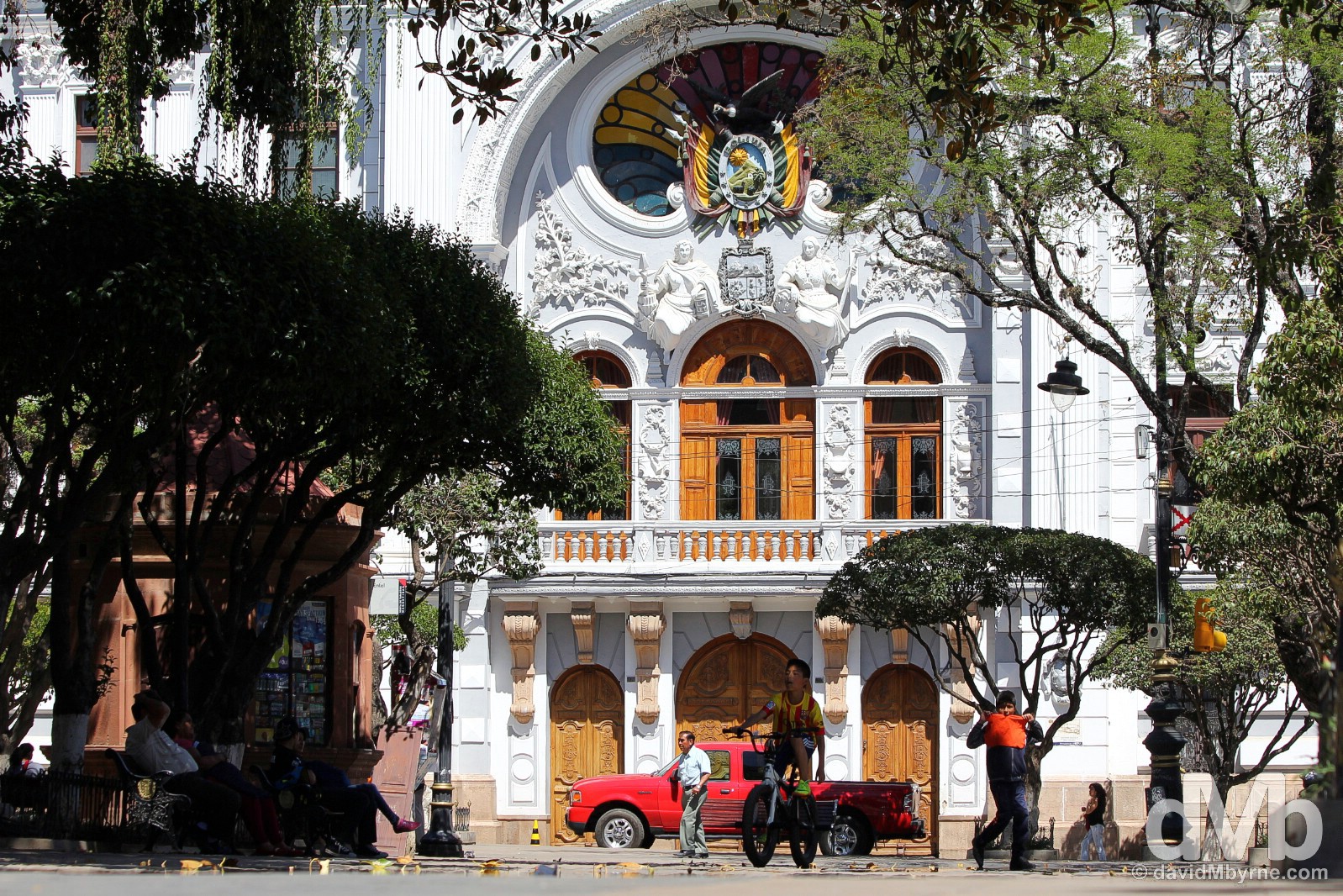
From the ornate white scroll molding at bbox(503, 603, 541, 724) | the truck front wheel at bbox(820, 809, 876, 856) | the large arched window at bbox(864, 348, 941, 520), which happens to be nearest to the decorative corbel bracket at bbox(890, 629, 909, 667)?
the large arched window at bbox(864, 348, 941, 520)

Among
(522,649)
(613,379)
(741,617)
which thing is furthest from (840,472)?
(522,649)

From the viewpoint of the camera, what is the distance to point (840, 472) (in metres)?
29.9

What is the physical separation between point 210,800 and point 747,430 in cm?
1814

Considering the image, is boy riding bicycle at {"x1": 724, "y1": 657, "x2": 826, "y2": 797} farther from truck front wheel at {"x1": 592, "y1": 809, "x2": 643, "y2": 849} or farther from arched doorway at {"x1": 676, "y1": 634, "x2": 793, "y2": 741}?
→ arched doorway at {"x1": 676, "y1": 634, "x2": 793, "y2": 741}

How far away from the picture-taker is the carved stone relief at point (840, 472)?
29891 millimetres

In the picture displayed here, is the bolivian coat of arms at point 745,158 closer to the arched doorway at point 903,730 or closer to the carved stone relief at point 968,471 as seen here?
the carved stone relief at point 968,471

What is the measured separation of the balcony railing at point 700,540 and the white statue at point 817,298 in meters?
3.09

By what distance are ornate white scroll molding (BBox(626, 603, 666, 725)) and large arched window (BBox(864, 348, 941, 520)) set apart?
12.5 feet

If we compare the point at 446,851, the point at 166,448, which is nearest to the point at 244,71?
the point at 166,448

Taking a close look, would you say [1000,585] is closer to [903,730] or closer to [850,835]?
[850,835]

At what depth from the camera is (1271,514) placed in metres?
19.5

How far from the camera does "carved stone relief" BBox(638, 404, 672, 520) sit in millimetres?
30188

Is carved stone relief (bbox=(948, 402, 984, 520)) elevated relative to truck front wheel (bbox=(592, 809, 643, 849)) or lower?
elevated

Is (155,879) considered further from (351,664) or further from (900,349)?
(900,349)
